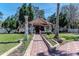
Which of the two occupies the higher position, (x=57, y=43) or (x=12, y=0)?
(x=12, y=0)

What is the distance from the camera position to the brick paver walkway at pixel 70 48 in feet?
30.1

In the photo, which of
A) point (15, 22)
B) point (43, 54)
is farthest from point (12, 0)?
point (43, 54)

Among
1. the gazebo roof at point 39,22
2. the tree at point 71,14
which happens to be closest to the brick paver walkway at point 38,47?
the gazebo roof at point 39,22

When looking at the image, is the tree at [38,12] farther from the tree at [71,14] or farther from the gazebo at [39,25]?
the tree at [71,14]

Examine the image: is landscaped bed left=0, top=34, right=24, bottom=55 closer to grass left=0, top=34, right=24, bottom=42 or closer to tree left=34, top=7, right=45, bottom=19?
grass left=0, top=34, right=24, bottom=42

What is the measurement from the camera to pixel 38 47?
30.6ft

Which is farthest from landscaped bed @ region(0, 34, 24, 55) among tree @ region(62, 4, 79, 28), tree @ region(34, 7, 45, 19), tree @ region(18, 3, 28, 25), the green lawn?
tree @ region(62, 4, 79, 28)

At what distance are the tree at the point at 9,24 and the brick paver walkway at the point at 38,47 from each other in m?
0.43

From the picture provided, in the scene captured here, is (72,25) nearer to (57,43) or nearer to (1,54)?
(57,43)

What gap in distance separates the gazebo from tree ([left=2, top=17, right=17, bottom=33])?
11.5 inches

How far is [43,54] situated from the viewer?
9.17m

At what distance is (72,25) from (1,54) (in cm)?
135

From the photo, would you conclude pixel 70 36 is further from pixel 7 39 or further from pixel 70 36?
pixel 7 39

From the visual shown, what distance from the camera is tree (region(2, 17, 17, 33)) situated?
9.24m
